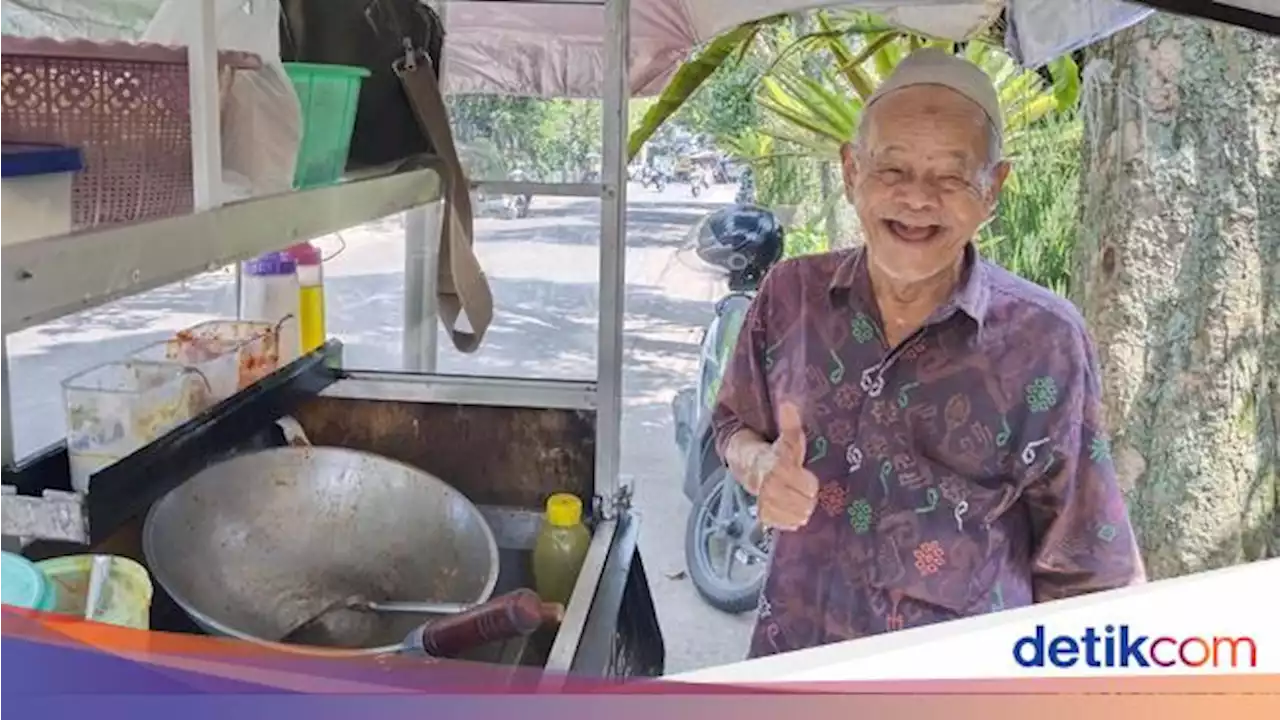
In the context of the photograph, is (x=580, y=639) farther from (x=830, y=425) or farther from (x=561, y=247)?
(x=561, y=247)

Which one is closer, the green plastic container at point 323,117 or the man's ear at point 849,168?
the green plastic container at point 323,117

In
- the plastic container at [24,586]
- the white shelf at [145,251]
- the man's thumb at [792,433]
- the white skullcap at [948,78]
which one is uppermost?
the white skullcap at [948,78]

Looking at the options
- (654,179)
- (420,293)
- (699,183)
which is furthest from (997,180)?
(699,183)

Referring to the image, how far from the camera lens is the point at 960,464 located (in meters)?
1.31

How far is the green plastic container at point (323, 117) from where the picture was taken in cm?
124

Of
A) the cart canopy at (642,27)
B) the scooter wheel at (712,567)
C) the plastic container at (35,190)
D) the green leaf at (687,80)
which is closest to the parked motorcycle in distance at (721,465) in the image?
the scooter wheel at (712,567)

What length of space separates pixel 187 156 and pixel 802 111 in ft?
11.5

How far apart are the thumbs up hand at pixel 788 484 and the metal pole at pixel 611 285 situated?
469 mm

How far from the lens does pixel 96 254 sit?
2.67 ft

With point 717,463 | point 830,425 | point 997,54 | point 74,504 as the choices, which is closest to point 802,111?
point 997,54

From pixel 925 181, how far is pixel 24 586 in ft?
3.28

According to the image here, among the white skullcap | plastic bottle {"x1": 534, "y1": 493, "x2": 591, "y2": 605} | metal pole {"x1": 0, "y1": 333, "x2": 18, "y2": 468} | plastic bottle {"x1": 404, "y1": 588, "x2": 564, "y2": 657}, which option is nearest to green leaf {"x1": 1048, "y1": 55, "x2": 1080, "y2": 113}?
the white skullcap

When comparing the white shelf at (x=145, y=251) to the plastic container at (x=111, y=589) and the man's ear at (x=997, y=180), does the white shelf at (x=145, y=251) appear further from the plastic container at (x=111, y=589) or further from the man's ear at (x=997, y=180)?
the man's ear at (x=997, y=180)

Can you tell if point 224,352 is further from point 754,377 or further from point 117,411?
point 754,377
